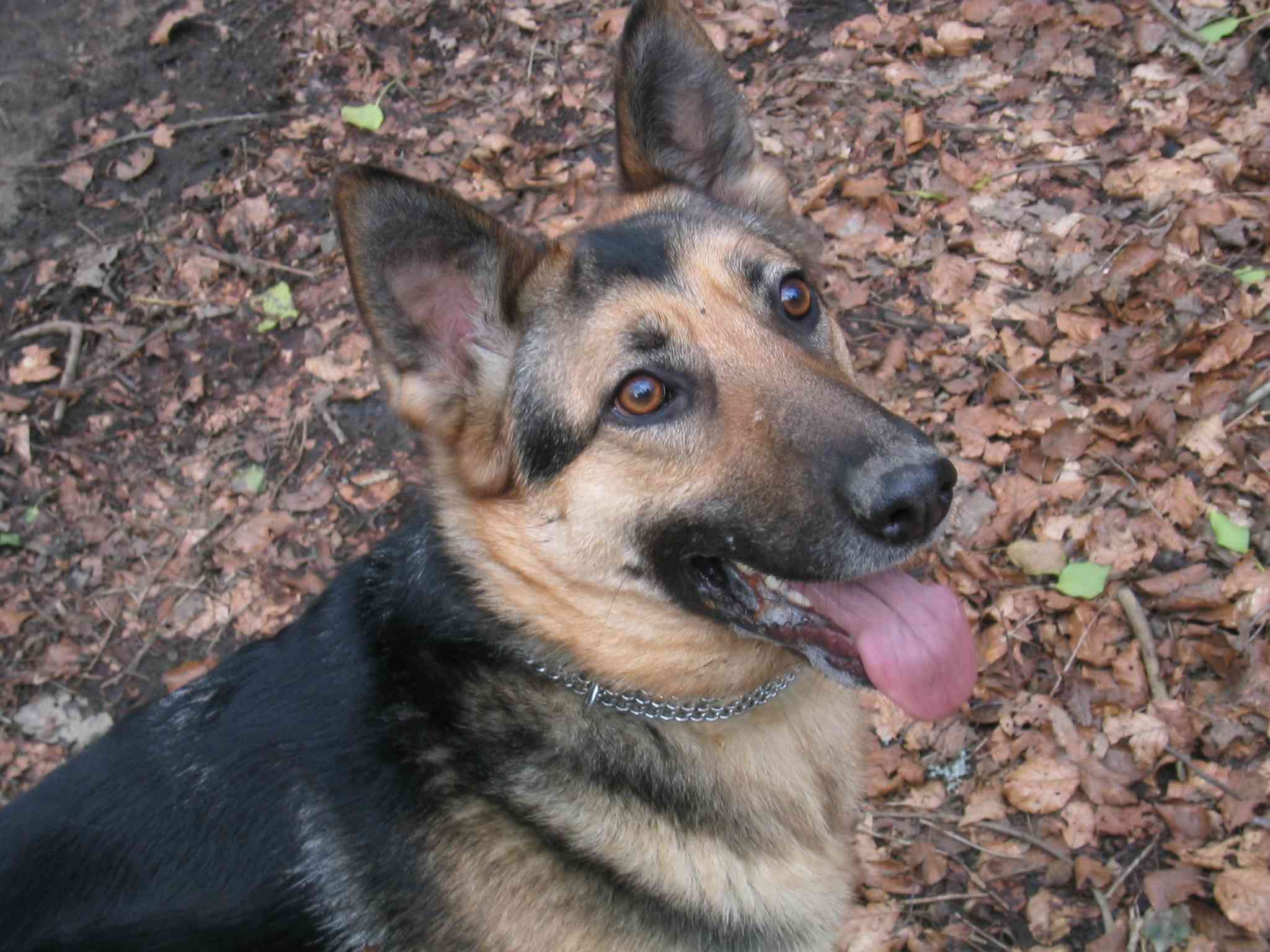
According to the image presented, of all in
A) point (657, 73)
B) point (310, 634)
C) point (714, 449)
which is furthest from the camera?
point (657, 73)

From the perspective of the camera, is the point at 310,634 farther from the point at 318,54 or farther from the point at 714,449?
the point at 318,54

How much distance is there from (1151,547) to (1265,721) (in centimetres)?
91

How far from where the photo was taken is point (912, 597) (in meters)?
2.90

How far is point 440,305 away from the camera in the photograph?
9.78 feet

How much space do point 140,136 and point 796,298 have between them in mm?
6514

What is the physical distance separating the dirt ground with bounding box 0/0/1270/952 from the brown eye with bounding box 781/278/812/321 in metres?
1.47

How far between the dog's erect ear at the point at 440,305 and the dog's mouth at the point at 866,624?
0.81m

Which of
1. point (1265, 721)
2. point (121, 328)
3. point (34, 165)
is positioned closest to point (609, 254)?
point (1265, 721)

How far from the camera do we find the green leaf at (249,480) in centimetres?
614

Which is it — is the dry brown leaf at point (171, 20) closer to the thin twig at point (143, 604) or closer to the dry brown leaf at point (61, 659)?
the thin twig at point (143, 604)

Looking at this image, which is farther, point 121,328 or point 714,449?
point 121,328

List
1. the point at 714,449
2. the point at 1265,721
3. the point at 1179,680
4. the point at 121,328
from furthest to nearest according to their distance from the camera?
the point at 121,328 → the point at 1179,680 → the point at 1265,721 → the point at 714,449

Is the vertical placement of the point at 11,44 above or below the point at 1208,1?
above

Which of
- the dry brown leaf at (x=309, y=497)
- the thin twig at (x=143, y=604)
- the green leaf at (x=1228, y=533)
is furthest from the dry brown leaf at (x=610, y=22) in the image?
the green leaf at (x=1228, y=533)
